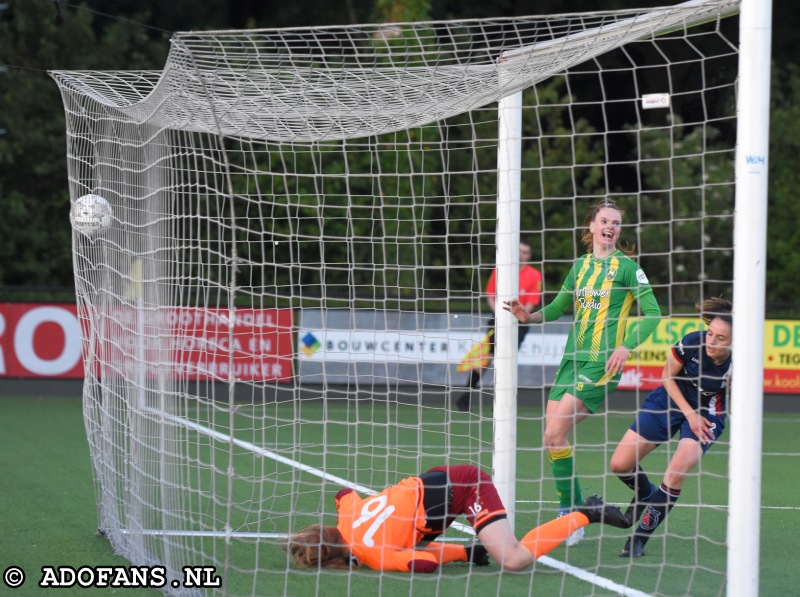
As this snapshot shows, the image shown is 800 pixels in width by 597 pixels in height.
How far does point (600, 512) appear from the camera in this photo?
5.35 meters

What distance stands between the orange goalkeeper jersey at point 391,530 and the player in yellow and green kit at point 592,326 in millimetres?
1060

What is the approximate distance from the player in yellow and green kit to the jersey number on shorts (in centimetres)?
114

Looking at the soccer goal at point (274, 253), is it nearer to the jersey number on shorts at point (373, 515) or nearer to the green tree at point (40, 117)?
the jersey number on shorts at point (373, 515)

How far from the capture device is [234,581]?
4949 millimetres

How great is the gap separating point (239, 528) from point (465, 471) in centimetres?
169

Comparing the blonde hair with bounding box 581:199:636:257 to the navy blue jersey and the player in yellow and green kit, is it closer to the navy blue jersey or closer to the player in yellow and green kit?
the player in yellow and green kit

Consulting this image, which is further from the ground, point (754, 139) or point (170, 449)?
point (754, 139)

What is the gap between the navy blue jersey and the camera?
18.3 feet

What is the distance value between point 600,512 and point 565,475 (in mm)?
643

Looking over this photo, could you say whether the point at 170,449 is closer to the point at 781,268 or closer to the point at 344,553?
the point at 344,553

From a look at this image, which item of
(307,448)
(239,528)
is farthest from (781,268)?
(239,528)

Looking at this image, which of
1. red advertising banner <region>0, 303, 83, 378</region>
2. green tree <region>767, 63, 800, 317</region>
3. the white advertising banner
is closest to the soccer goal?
the white advertising banner

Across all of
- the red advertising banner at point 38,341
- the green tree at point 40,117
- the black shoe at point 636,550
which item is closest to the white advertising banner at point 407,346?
the red advertising banner at point 38,341

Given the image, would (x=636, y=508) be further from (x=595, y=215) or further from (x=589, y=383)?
(x=595, y=215)
